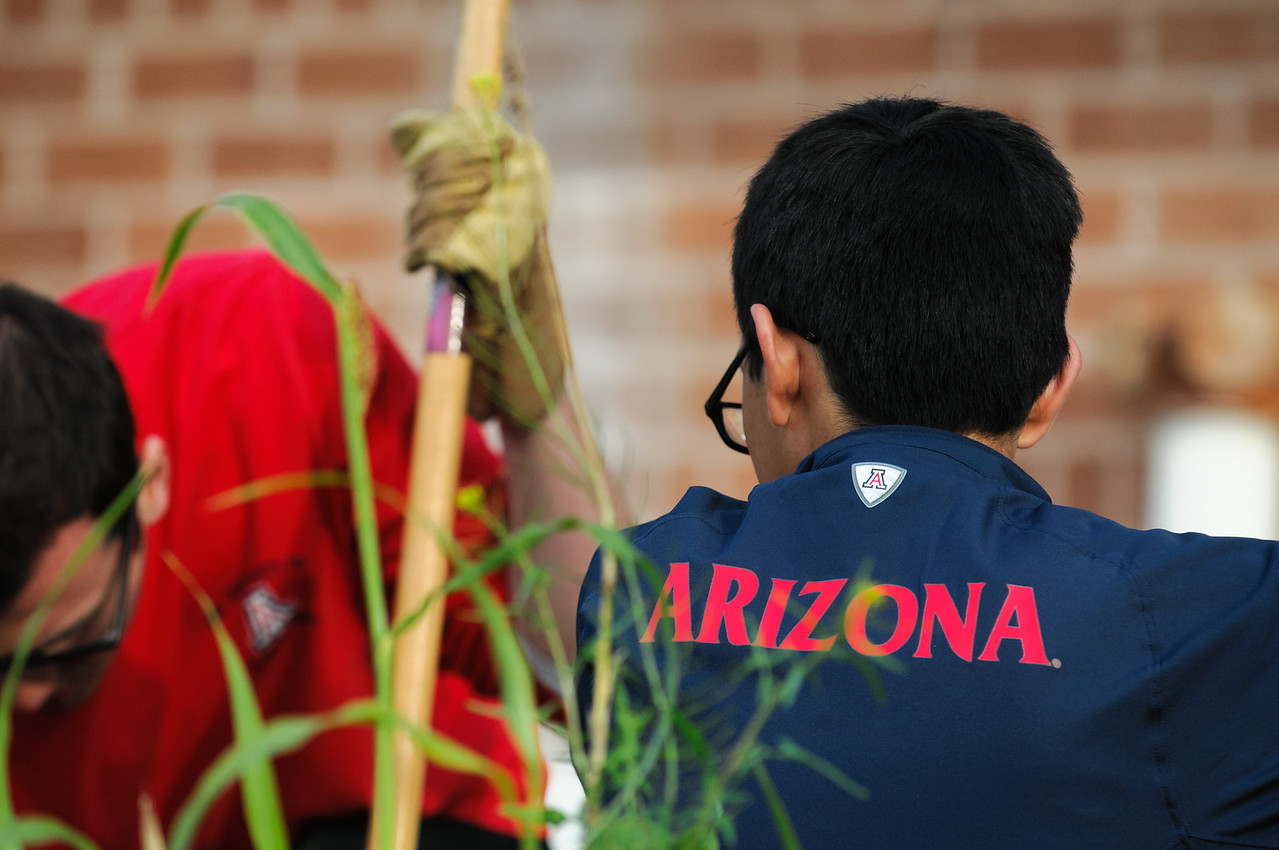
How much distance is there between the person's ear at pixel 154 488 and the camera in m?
1.10

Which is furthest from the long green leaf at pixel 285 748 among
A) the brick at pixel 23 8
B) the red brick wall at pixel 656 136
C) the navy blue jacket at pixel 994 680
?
Answer: the brick at pixel 23 8

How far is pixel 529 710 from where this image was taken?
339mm

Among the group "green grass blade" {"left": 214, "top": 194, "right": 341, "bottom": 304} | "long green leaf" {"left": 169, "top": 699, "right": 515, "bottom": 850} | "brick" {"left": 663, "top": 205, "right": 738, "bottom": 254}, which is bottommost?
"long green leaf" {"left": 169, "top": 699, "right": 515, "bottom": 850}

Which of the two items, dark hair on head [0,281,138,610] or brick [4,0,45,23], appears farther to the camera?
brick [4,0,45,23]

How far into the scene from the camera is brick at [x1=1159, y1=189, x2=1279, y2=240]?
5.86 ft

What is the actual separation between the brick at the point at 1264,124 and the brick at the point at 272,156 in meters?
1.35

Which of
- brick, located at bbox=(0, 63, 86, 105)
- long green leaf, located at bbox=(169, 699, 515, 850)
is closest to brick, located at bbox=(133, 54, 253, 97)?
brick, located at bbox=(0, 63, 86, 105)

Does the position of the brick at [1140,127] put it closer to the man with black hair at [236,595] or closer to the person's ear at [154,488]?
the man with black hair at [236,595]

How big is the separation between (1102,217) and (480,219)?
1111 mm

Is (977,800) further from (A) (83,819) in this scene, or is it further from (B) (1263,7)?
(B) (1263,7)

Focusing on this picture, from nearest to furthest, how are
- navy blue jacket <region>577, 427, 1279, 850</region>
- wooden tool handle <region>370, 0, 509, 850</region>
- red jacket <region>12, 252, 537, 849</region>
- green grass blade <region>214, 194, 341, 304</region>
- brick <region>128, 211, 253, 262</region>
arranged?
1. green grass blade <region>214, 194, 341, 304</region>
2. navy blue jacket <region>577, 427, 1279, 850</region>
3. wooden tool handle <region>370, 0, 509, 850</region>
4. red jacket <region>12, 252, 537, 849</region>
5. brick <region>128, 211, 253, 262</region>

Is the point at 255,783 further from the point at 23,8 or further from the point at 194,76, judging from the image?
the point at 23,8

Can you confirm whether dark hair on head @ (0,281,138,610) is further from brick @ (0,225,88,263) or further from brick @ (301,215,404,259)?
brick @ (0,225,88,263)

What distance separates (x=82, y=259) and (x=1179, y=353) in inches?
64.7
